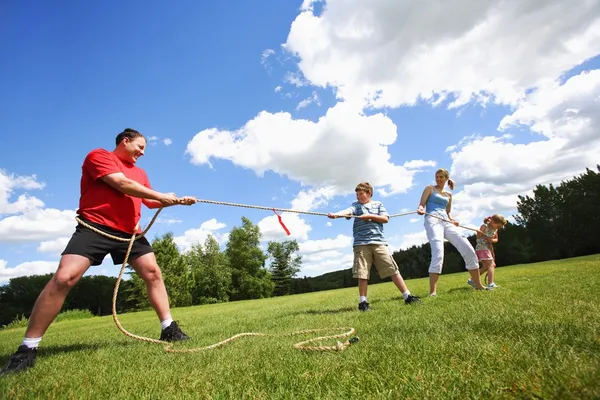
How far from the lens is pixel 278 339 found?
143 inches

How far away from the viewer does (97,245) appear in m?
3.82

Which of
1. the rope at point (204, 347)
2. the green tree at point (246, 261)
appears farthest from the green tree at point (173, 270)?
the rope at point (204, 347)

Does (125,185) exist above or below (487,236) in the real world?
above

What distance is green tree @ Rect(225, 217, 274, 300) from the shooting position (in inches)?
2025

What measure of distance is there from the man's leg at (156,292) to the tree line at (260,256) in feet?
137

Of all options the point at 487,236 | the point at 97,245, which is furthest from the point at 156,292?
the point at 487,236

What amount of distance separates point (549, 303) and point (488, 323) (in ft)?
4.51

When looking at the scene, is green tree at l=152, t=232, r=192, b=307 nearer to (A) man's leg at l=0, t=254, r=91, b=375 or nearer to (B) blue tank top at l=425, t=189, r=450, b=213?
(B) blue tank top at l=425, t=189, r=450, b=213

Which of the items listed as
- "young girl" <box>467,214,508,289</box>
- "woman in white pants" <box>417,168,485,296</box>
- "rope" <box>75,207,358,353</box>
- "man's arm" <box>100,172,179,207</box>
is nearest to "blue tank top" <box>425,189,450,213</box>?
"woman in white pants" <box>417,168,485,296</box>

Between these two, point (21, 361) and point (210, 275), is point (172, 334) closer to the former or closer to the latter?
point (21, 361)

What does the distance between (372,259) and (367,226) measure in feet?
1.94

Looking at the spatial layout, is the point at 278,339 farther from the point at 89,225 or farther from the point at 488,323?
the point at 89,225

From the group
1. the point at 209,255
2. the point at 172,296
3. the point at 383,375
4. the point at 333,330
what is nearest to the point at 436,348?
the point at 383,375

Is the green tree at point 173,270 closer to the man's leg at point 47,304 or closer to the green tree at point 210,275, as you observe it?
the green tree at point 210,275
